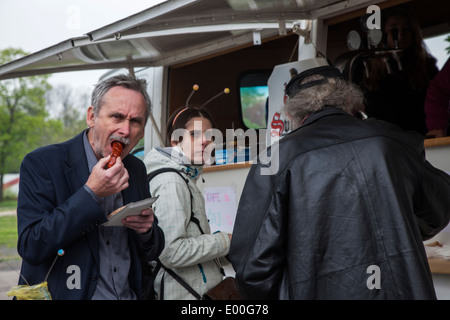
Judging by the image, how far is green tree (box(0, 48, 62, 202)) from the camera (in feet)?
84.4

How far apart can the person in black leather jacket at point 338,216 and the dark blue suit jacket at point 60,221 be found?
0.64 m

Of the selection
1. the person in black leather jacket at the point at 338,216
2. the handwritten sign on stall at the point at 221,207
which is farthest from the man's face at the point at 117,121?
the handwritten sign on stall at the point at 221,207

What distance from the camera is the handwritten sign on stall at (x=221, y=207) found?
505 centimetres

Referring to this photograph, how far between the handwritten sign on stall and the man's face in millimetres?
2637

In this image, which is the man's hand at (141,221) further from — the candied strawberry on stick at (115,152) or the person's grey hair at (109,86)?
the person's grey hair at (109,86)

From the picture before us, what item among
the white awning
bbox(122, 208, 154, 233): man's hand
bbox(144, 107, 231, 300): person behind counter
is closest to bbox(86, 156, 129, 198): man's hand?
bbox(122, 208, 154, 233): man's hand

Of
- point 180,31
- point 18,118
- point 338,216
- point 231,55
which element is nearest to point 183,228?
point 338,216

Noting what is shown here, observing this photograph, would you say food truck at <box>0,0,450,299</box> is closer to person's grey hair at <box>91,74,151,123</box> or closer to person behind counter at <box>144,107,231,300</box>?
person behind counter at <box>144,107,231,300</box>

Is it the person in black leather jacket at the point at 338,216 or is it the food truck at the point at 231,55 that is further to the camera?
the food truck at the point at 231,55

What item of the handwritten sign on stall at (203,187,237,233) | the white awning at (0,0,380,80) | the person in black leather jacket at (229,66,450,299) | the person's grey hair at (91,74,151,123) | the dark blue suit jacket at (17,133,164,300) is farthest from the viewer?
the handwritten sign on stall at (203,187,237,233)

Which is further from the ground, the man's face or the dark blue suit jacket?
the man's face

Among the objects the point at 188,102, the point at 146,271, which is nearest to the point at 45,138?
the point at 188,102
